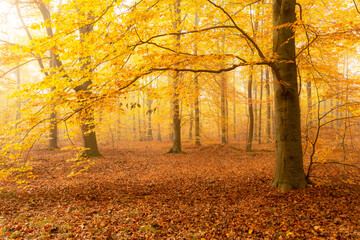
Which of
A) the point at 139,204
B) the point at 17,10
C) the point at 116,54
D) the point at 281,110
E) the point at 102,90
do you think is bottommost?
the point at 139,204

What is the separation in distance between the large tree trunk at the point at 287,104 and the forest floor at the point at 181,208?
1.65 feet

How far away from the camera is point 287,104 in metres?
5.27

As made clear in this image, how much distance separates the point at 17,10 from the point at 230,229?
1806 cm

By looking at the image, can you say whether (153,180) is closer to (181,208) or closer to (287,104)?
(181,208)

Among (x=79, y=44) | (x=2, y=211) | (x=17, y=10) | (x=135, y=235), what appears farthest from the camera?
(x=17, y=10)

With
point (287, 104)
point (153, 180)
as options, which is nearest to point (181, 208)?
point (153, 180)

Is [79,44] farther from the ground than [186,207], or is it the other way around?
[79,44]

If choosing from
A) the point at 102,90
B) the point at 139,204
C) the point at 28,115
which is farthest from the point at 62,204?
the point at 102,90

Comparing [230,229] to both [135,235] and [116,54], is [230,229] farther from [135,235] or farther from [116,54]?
[116,54]

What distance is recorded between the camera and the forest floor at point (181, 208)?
3.85 metres

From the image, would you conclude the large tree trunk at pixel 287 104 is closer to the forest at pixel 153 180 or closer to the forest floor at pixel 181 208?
the forest at pixel 153 180

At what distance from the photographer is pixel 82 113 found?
5.21m

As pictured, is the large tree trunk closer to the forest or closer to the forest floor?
the forest

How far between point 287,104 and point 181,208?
12.4 ft
